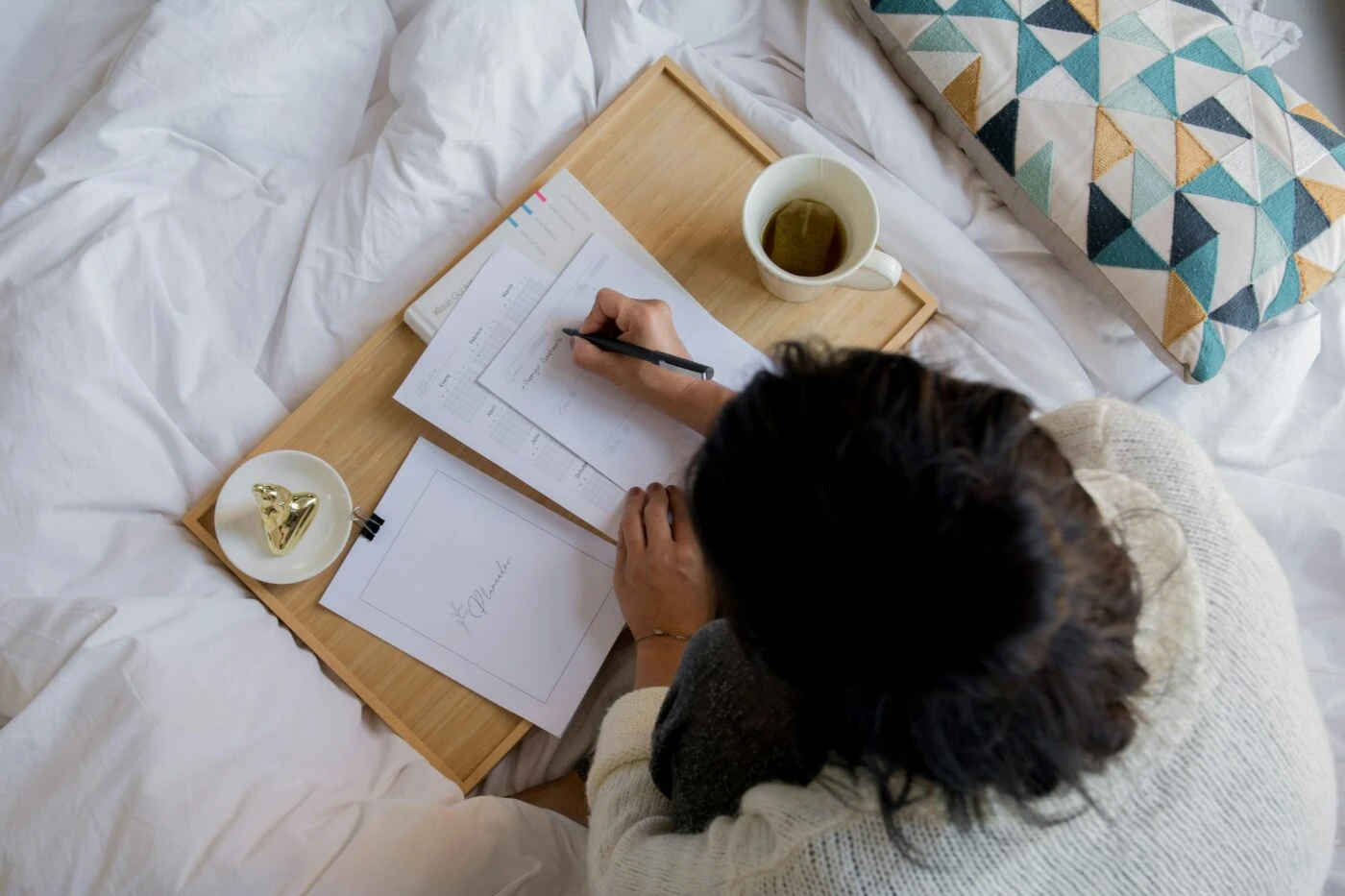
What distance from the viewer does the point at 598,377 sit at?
788mm

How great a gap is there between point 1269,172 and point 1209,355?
0.59ft

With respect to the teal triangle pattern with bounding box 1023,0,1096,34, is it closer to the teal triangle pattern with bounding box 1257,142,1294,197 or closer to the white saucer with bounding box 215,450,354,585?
the teal triangle pattern with bounding box 1257,142,1294,197

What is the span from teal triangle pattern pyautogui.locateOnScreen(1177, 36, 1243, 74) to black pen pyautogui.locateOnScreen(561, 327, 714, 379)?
568mm

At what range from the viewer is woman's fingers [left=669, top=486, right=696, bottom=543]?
761 millimetres

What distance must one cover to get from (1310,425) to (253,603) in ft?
3.48

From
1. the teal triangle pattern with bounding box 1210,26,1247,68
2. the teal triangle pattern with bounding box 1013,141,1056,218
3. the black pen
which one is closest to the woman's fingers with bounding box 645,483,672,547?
the black pen

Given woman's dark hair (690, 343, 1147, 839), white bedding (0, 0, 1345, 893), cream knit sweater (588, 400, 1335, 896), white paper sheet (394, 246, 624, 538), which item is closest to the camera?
woman's dark hair (690, 343, 1147, 839)

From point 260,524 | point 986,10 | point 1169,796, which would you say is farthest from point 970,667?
point 986,10

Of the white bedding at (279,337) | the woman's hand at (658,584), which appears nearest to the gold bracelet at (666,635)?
the woman's hand at (658,584)

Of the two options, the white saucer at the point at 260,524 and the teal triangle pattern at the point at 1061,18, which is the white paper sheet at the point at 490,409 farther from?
the teal triangle pattern at the point at 1061,18

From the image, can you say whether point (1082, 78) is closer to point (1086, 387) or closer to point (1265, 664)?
point (1086, 387)

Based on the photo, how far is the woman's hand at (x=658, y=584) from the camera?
75 cm

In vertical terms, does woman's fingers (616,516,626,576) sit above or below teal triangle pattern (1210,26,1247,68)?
below

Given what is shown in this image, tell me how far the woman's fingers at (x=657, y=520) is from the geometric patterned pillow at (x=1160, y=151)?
0.48 m
